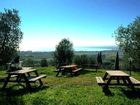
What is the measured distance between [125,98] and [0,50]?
17340 mm

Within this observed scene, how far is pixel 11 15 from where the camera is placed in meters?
26.0

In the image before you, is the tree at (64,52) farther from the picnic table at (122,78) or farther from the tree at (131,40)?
the picnic table at (122,78)

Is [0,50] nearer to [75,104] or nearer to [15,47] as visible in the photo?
[15,47]

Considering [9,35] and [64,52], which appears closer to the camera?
[9,35]

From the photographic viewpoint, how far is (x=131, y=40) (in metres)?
38.3

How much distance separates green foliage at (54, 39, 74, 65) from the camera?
42.2m

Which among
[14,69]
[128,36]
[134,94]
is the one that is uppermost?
[128,36]

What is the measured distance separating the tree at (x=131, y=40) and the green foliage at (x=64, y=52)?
8303mm

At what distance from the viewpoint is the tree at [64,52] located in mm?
42250

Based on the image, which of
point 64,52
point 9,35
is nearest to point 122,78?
point 9,35

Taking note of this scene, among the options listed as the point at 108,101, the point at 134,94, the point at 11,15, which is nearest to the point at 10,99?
the point at 108,101

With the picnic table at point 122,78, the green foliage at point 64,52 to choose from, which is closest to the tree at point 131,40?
the green foliage at point 64,52

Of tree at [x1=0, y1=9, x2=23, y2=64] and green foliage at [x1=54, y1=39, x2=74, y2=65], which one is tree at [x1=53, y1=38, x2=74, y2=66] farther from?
tree at [x1=0, y1=9, x2=23, y2=64]

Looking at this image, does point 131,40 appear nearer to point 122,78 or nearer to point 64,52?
point 64,52
